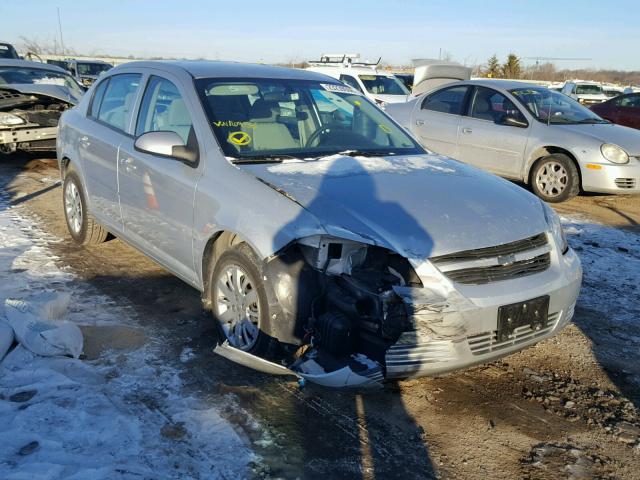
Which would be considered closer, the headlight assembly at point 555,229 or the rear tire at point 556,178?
the headlight assembly at point 555,229

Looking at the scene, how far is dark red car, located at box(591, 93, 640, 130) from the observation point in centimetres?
1371

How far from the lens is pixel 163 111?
4.50 m

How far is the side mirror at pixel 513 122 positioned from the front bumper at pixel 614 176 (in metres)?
1.10

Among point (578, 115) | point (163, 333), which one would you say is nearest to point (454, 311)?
point (163, 333)

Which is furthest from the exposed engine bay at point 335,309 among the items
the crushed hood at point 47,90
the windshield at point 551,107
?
the crushed hood at point 47,90

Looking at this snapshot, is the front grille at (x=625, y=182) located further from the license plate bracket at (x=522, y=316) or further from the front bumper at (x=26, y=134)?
the front bumper at (x=26, y=134)

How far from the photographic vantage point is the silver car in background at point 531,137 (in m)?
8.30

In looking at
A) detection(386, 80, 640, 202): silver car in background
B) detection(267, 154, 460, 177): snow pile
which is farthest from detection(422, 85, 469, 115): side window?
detection(267, 154, 460, 177): snow pile

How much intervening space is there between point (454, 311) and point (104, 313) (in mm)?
2631

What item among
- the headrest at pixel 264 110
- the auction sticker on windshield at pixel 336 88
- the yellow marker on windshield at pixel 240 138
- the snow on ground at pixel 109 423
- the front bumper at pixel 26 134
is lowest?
the snow on ground at pixel 109 423

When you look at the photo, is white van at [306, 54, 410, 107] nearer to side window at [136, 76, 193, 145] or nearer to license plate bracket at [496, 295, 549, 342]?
side window at [136, 76, 193, 145]

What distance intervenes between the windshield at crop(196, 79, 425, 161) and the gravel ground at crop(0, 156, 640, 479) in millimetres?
1318

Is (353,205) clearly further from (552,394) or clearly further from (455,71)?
(455,71)

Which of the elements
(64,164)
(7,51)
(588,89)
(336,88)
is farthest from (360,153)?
(588,89)
